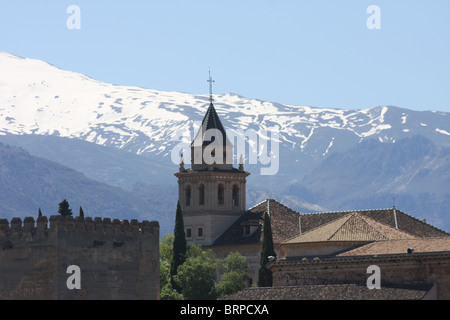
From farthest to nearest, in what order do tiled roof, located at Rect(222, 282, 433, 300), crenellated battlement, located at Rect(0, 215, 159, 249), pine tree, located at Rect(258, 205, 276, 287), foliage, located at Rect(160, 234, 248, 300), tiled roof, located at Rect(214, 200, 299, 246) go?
tiled roof, located at Rect(214, 200, 299, 246) → foliage, located at Rect(160, 234, 248, 300) → pine tree, located at Rect(258, 205, 276, 287) → tiled roof, located at Rect(222, 282, 433, 300) → crenellated battlement, located at Rect(0, 215, 159, 249)

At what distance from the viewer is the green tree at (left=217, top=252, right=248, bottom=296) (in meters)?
122

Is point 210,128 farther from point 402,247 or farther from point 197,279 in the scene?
point 402,247

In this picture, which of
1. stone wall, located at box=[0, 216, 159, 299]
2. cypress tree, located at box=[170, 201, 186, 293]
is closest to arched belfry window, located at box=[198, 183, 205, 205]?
cypress tree, located at box=[170, 201, 186, 293]

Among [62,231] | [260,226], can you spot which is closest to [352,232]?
[260,226]

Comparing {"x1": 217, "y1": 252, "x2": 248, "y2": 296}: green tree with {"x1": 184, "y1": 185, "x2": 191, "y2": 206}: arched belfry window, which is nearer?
{"x1": 217, "y1": 252, "x2": 248, "y2": 296}: green tree

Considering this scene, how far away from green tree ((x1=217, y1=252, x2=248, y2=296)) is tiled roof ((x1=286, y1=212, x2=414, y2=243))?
1383 centimetres

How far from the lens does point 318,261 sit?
312ft

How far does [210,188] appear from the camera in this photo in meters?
150

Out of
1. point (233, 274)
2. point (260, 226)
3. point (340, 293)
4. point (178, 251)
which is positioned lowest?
point (340, 293)

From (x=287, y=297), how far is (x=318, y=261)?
8259 millimetres

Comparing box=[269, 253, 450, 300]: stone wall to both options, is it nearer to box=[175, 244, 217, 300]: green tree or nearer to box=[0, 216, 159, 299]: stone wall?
box=[175, 244, 217, 300]: green tree

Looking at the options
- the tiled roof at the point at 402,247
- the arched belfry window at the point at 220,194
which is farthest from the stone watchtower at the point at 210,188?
the tiled roof at the point at 402,247

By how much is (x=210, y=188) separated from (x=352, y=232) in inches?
1722
